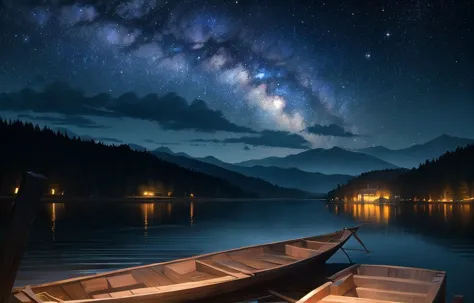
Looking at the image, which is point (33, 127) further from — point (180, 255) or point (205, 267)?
point (205, 267)

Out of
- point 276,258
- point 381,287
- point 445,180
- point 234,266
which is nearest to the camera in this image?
point 381,287

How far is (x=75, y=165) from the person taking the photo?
15025 cm

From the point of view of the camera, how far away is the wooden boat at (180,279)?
426 inches

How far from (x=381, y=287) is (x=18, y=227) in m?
10.8

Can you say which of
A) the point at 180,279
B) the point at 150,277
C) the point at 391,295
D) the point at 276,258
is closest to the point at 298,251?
the point at 276,258

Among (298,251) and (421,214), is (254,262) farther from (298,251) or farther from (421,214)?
(421,214)

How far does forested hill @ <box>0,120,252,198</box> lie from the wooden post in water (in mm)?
125848

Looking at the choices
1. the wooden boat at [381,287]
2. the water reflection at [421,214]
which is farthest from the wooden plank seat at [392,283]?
the water reflection at [421,214]

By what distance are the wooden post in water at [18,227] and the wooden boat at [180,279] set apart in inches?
91.7

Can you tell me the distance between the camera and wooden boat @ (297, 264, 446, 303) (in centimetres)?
1138

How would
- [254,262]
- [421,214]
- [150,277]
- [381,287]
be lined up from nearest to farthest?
[381,287] → [150,277] → [254,262] → [421,214]

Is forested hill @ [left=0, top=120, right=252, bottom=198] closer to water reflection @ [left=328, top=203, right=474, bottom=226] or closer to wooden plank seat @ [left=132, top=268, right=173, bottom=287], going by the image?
water reflection @ [left=328, top=203, right=474, bottom=226]

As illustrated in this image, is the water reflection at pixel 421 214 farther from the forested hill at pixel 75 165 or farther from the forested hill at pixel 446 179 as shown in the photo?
the forested hill at pixel 75 165

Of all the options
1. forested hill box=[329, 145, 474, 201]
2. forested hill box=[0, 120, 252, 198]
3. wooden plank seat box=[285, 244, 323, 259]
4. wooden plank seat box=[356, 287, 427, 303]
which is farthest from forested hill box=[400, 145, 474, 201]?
wooden plank seat box=[356, 287, 427, 303]
